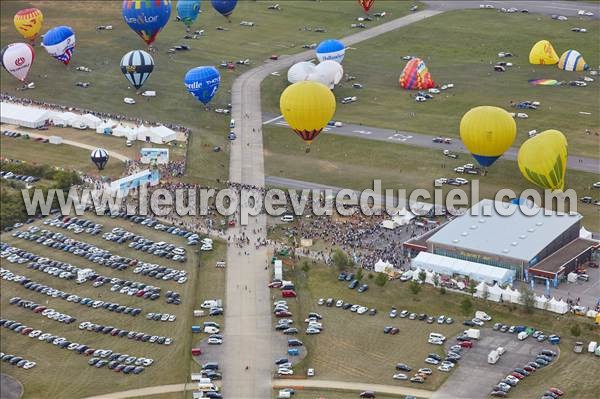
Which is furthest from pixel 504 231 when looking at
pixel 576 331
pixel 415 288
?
pixel 576 331

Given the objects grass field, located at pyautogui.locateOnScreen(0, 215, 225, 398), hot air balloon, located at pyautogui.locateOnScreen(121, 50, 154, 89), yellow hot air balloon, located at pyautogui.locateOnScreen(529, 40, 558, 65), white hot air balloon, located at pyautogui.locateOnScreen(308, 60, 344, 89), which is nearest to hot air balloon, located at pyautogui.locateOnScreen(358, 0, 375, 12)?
yellow hot air balloon, located at pyautogui.locateOnScreen(529, 40, 558, 65)

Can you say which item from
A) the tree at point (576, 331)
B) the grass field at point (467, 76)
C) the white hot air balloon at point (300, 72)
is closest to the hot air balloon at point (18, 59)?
the grass field at point (467, 76)

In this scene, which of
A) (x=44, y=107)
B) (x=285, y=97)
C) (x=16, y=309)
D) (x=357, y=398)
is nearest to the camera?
(x=357, y=398)

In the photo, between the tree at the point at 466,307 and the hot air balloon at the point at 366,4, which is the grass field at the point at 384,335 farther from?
the hot air balloon at the point at 366,4

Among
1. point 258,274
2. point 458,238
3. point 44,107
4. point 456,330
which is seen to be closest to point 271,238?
point 258,274

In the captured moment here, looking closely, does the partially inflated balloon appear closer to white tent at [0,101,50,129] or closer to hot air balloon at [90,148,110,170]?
hot air balloon at [90,148,110,170]

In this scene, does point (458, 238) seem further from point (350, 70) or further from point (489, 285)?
point (350, 70)

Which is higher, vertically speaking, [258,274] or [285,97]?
[285,97]
